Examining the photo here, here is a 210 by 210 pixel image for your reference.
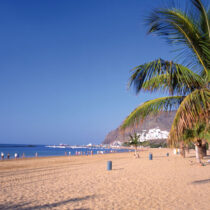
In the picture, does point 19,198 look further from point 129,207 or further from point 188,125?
point 188,125

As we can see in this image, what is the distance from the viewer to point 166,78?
391 centimetres

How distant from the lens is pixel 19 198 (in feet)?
22.4

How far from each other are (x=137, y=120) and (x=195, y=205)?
3580 mm

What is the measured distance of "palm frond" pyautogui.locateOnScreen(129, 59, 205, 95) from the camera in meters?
3.49

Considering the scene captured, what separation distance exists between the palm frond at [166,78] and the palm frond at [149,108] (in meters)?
0.16

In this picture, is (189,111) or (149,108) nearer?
(189,111)

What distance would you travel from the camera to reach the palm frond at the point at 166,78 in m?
3.49

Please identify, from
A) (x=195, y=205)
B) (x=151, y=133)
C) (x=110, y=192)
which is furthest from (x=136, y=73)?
(x=151, y=133)

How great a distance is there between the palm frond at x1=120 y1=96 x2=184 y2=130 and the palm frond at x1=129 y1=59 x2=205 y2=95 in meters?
0.16

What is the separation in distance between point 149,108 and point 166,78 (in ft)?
2.13

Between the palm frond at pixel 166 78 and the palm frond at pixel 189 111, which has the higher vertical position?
the palm frond at pixel 166 78

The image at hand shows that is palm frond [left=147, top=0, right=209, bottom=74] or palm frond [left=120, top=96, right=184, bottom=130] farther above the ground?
palm frond [left=147, top=0, right=209, bottom=74]

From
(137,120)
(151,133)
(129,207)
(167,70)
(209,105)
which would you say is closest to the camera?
(209,105)

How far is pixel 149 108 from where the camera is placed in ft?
12.6
